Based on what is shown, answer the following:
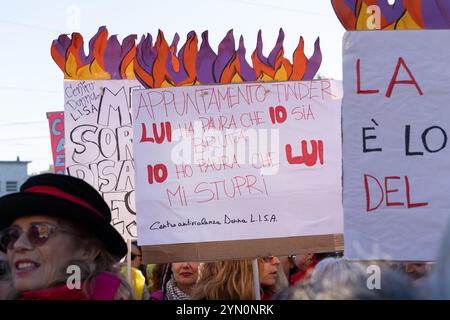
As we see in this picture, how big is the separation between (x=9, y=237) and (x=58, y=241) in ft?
0.64

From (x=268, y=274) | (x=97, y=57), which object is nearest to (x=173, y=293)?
(x=268, y=274)

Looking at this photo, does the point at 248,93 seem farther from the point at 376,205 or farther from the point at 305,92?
the point at 376,205

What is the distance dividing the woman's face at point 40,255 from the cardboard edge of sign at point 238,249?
1.90 m

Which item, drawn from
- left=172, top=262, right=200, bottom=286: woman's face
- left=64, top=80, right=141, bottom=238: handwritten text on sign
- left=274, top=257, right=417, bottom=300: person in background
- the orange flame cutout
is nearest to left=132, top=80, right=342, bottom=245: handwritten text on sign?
left=172, top=262, right=200, bottom=286: woman's face

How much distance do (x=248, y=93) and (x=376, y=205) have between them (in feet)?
5.54

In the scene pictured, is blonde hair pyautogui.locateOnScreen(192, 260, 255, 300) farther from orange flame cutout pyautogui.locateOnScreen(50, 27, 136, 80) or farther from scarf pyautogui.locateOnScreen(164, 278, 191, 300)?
orange flame cutout pyautogui.locateOnScreen(50, 27, 136, 80)

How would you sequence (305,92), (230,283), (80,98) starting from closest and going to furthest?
1. (230,283)
2. (305,92)
3. (80,98)

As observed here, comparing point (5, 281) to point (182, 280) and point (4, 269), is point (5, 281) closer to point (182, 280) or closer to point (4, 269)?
point (4, 269)

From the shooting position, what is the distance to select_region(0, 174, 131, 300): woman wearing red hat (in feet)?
9.55

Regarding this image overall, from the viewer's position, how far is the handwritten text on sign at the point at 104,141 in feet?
21.1

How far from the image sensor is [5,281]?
3.14 meters

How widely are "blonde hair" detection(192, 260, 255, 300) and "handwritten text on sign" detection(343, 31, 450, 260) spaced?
4.41ft

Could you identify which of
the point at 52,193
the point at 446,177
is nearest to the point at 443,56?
the point at 446,177
